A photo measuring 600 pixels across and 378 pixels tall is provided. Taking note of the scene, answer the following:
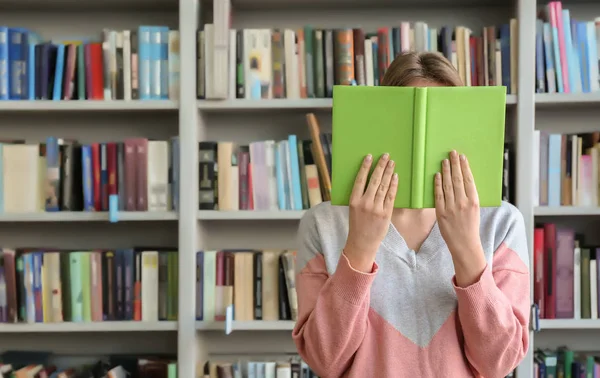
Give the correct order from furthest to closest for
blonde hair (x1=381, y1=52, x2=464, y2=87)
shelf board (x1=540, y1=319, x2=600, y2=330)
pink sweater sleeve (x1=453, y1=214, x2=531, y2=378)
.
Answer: shelf board (x1=540, y1=319, x2=600, y2=330), blonde hair (x1=381, y1=52, x2=464, y2=87), pink sweater sleeve (x1=453, y1=214, x2=531, y2=378)

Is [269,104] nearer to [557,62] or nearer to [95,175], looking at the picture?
[95,175]

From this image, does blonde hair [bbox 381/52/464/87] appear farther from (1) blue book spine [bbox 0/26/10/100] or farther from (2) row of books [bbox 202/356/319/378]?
(1) blue book spine [bbox 0/26/10/100]

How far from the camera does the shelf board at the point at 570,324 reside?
199 centimetres

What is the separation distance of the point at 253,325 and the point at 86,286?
21.6 inches

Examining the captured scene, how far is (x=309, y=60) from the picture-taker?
206cm

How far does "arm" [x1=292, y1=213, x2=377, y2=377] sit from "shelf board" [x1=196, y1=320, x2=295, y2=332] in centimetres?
100

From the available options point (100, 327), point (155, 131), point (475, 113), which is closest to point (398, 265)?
point (475, 113)

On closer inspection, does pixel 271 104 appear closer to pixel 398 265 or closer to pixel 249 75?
pixel 249 75

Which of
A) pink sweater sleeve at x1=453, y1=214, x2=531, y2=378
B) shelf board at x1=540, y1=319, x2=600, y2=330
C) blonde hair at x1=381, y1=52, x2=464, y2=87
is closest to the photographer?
pink sweater sleeve at x1=453, y1=214, x2=531, y2=378

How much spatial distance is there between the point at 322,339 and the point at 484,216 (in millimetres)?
336

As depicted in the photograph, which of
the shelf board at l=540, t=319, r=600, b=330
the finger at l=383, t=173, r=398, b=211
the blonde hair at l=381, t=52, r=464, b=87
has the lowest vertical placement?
the shelf board at l=540, t=319, r=600, b=330

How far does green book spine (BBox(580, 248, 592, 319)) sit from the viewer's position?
6.64 feet

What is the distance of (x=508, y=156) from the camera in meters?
2.03

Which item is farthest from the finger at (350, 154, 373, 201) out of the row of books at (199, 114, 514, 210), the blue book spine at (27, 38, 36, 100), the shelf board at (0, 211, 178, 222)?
the blue book spine at (27, 38, 36, 100)
